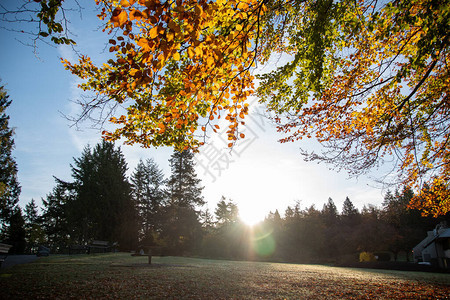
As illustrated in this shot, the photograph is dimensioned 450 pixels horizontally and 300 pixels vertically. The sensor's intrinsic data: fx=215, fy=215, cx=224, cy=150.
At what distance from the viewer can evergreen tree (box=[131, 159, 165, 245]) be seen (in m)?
33.3

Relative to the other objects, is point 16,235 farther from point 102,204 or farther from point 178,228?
point 178,228

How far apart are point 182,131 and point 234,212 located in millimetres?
37260

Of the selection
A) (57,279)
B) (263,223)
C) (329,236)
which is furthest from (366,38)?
(329,236)

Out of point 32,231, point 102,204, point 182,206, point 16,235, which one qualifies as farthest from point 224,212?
point 32,231

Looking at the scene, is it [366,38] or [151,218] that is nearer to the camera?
[366,38]

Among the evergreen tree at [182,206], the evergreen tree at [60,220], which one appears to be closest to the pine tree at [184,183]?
the evergreen tree at [182,206]

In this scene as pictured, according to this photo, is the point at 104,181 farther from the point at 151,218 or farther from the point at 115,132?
the point at 115,132

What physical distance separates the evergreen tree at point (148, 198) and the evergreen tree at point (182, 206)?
2378 millimetres

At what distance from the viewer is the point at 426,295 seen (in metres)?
5.75

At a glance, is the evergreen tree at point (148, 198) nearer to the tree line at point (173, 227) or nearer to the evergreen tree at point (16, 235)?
the tree line at point (173, 227)

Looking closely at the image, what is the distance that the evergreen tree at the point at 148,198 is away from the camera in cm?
3331

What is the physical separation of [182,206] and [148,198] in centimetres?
904

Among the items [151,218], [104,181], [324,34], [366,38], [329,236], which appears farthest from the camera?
[151,218]

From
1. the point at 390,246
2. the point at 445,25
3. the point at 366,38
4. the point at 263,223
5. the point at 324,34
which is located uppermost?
the point at 366,38
